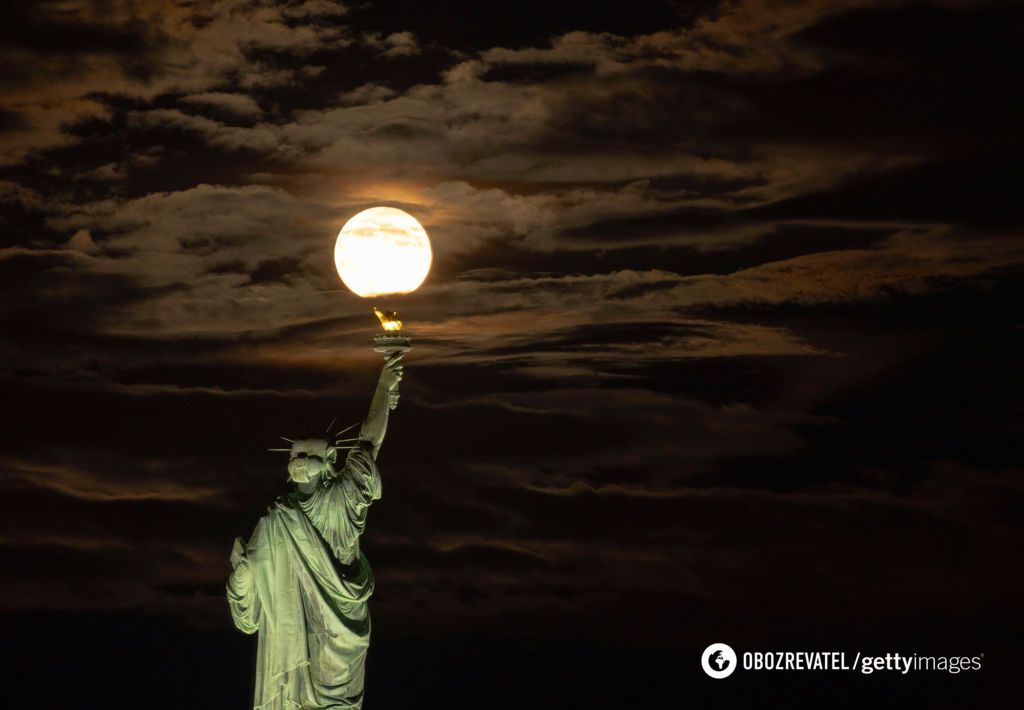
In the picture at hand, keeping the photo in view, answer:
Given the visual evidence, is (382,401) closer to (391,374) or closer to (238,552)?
(391,374)

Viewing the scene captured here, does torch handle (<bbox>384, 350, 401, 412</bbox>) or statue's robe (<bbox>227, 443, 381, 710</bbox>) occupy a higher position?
torch handle (<bbox>384, 350, 401, 412</bbox>)

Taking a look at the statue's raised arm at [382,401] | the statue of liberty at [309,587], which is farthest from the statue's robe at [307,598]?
the statue's raised arm at [382,401]

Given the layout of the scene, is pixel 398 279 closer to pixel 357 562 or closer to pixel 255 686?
pixel 357 562

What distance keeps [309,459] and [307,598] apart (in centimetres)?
97

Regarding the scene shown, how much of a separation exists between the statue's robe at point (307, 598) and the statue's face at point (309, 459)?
13 centimetres

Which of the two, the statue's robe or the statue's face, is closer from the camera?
the statue's robe

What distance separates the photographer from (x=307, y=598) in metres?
15.2

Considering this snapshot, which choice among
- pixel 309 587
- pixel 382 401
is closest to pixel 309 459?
pixel 382 401

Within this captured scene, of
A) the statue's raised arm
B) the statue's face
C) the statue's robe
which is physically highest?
the statue's raised arm

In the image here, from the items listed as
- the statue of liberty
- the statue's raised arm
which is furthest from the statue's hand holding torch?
the statue of liberty

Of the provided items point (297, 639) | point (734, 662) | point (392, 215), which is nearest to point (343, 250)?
point (392, 215)

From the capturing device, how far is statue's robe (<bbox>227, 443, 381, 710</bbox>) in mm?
15117

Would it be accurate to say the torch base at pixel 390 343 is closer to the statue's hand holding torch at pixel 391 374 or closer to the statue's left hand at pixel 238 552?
the statue's hand holding torch at pixel 391 374

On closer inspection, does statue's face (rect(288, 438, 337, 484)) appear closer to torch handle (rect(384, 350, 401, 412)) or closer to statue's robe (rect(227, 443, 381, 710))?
statue's robe (rect(227, 443, 381, 710))
